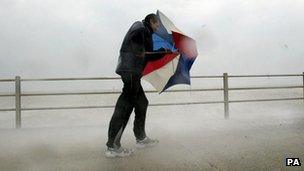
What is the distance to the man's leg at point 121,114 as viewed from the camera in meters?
3.92

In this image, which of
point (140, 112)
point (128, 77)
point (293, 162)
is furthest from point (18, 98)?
point (293, 162)

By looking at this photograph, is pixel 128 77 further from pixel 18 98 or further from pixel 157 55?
pixel 18 98

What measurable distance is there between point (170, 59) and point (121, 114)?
38.3 inches

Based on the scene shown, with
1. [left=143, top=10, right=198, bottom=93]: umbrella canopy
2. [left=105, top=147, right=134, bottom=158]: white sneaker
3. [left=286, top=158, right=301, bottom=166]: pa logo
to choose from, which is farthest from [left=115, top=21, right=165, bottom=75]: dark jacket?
[left=286, top=158, right=301, bottom=166]: pa logo

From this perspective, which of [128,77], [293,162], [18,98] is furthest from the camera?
[18,98]

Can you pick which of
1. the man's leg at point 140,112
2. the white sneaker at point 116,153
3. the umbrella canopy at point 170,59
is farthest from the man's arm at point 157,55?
the white sneaker at point 116,153

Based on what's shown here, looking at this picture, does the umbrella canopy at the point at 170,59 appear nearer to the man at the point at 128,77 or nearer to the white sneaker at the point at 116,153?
the man at the point at 128,77

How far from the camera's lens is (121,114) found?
396cm

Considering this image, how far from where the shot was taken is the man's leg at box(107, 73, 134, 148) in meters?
3.92

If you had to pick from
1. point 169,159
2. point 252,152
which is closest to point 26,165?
point 169,159

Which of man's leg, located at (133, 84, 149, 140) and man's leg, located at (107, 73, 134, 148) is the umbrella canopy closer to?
A: man's leg, located at (133, 84, 149, 140)

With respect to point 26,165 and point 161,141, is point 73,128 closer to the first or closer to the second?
point 161,141

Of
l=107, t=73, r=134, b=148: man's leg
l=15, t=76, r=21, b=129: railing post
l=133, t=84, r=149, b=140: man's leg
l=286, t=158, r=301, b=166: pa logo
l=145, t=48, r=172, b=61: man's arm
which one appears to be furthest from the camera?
l=15, t=76, r=21, b=129: railing post

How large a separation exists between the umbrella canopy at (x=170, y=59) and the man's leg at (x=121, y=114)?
59 cm
